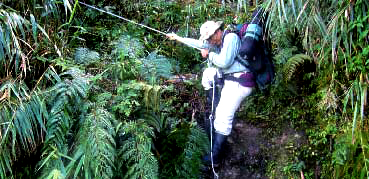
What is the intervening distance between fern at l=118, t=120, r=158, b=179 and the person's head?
3.48 feet

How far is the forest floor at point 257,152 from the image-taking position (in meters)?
4.62

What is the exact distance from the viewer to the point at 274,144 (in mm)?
4820

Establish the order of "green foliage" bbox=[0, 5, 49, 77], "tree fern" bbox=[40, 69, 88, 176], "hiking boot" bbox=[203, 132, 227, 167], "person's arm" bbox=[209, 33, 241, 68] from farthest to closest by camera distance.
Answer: "hiking boot" bbox=[203, 132, 227, 167] → "person's arm" bbox=[209, 33, 241, 68] → "green foliage" bbox=[0, 5, 49, 77] → "tree fern" bbox=[40, 69, 88, 176]

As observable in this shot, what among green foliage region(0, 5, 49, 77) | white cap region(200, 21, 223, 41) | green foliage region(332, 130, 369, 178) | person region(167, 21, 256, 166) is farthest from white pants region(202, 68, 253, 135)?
green foliage region(0, 5, 49, 77)

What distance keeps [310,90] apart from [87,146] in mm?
2707

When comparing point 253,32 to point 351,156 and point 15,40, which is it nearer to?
point 351,156

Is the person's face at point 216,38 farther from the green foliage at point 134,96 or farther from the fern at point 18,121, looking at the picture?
the fern at point 18,121

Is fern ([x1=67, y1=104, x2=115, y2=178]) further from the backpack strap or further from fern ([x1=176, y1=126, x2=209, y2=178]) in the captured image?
the backpack strap

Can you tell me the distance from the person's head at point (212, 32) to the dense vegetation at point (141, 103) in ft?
1.24

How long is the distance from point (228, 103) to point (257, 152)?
2.53 feet

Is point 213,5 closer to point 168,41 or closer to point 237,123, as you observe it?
point 168,41

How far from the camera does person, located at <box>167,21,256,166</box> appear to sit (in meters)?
4.15

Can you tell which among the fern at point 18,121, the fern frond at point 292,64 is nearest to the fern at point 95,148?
the fern at point 18,121

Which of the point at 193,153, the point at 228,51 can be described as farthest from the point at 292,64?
the point at 193,153
